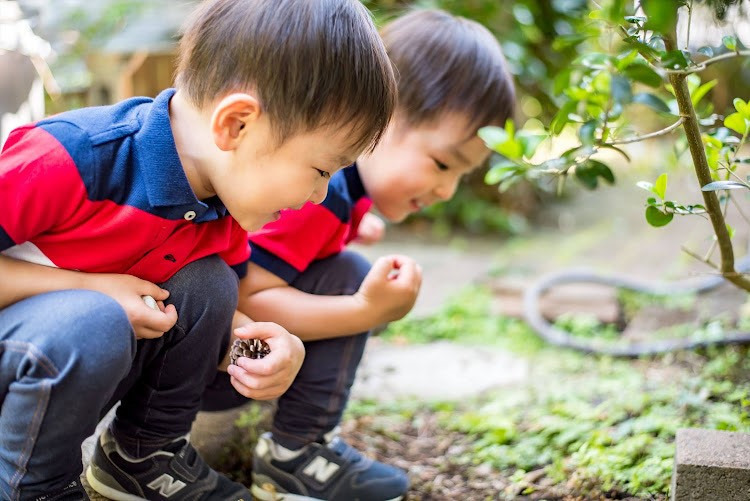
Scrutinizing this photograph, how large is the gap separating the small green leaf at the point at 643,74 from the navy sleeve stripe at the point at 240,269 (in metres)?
0.82

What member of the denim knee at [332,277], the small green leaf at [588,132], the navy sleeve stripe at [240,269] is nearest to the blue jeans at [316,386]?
the denim knee at [332,277]

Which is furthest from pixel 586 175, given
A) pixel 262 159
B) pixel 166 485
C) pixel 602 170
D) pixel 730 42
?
pixel 166 485

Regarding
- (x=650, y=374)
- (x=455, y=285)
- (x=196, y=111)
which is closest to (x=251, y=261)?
(x=196, y=111)

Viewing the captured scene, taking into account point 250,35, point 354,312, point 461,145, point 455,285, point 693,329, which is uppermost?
point 250,35

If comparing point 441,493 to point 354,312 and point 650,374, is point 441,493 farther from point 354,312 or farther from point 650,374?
point 650,374

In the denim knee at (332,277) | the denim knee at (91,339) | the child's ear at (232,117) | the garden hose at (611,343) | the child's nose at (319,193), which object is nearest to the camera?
the denim knee at (91,339)

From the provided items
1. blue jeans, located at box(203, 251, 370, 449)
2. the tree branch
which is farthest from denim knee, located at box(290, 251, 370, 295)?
the tree branch

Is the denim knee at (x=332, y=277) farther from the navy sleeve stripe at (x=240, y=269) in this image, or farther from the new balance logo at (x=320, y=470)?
the new balance logo at (x=320, y=470)

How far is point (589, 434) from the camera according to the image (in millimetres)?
1839

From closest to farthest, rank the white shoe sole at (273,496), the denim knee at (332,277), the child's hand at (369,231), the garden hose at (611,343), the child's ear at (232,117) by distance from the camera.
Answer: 1. the child's ear at (232,117)
2. the white shoe sole at (273,496)
3. the denim knee at (332,277)
4. the child's hand at (369,231)
5. the garden hose at (611,343)

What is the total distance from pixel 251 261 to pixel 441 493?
65cm

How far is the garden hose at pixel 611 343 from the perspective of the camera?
8.17 ft

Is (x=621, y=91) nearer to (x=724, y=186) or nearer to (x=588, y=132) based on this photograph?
(x=588, y=132)

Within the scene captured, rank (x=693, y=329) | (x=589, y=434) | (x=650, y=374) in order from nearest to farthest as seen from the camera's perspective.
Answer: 1. (x=589, y=434)
2. (x=650, y=374)
3. (x=693, y=329)
